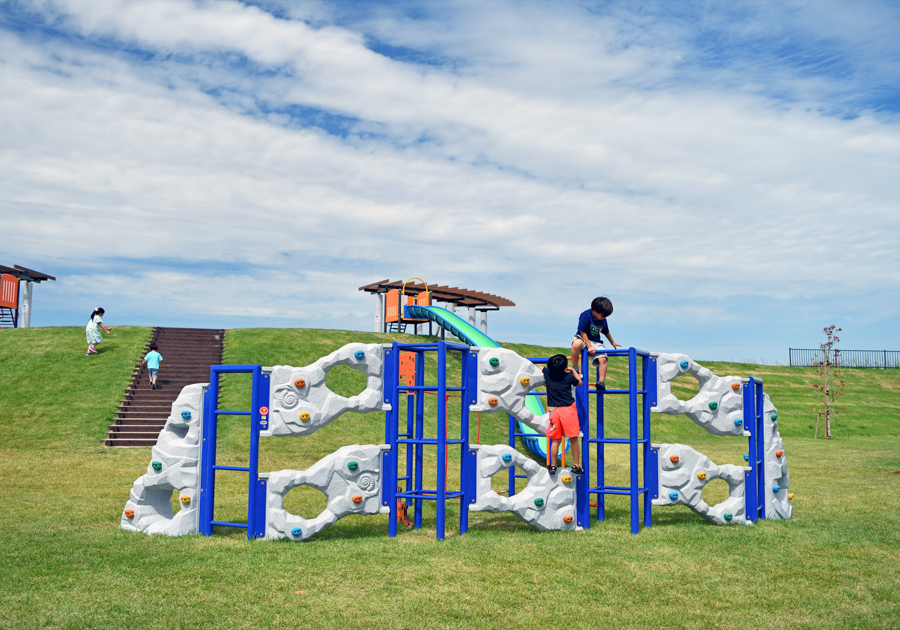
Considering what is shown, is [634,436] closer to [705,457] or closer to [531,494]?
[705,457]

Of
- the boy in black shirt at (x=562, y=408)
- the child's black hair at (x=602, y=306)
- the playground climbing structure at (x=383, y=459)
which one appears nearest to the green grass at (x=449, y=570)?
the playground climbing structure at (x=383, y=459)

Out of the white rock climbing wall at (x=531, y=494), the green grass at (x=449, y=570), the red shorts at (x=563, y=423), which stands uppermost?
the red shorts at (x=563, y=423)

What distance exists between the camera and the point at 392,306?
3400cm

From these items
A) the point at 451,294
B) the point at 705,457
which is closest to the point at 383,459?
the point at 705,457

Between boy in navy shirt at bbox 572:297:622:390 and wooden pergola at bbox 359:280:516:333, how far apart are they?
23364mm

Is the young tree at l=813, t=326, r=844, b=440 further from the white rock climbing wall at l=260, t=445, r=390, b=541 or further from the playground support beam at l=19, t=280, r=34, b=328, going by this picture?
the playground support beam at l=19, t=280, r=34, b=328

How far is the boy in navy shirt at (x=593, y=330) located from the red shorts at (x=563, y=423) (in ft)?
2.08

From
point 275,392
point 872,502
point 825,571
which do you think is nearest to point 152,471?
point 275,392

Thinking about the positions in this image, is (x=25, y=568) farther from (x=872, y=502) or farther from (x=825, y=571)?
(x=872, y=502)

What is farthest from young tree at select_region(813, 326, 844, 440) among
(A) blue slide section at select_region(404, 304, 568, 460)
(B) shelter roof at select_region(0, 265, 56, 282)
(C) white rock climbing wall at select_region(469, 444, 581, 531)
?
(B) shelter roof at select_region(0, 265, 56, 282)

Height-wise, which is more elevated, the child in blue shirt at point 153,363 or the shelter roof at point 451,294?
the shelter roof at point 451,294

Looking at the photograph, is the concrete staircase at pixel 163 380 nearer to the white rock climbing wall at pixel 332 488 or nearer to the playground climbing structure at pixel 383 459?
the playground climbing structure at pixel 383 459

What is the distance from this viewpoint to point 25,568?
7.05 metres

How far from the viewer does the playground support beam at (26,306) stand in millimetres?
34469
